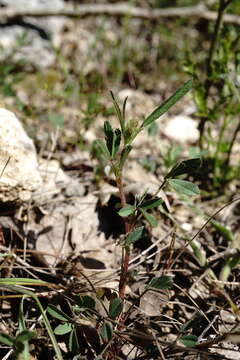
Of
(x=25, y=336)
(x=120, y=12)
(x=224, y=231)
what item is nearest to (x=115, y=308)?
(x=25, y=336)

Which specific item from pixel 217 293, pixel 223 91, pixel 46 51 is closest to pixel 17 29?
pixel 46 51

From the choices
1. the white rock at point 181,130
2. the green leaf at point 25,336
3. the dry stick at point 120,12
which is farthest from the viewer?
the dry stick at point 120,12

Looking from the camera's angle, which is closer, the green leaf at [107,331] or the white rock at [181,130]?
the green leaf at [107,331]

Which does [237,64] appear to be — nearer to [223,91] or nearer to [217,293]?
[223,91]

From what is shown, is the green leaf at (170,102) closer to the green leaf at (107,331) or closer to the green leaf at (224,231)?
the green leaf at (224,231)

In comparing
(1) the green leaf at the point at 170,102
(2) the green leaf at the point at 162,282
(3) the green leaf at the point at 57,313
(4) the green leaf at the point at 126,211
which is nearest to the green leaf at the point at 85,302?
(3) the green leaf at the point at 57,313
